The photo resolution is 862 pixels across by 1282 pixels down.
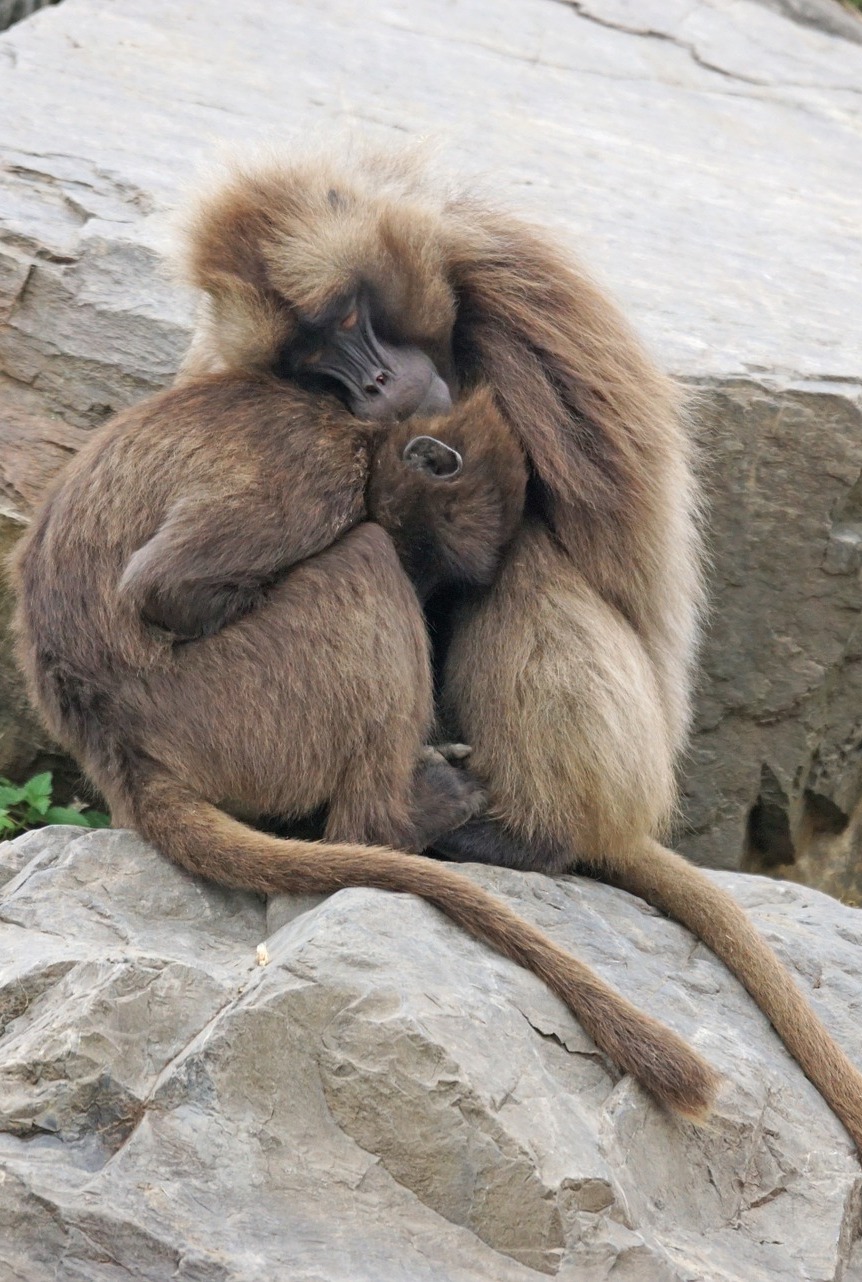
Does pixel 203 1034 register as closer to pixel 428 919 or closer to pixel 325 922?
pixel 325 922

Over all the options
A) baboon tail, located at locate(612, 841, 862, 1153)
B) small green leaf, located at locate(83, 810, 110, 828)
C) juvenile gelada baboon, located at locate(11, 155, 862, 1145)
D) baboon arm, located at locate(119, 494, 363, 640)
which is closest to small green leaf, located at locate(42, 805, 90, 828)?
small green leaf, located at locate(83, 810, 110, 828)

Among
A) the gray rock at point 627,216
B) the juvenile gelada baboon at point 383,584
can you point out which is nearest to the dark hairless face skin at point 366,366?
the juvenile gelada baboon at point 383,584

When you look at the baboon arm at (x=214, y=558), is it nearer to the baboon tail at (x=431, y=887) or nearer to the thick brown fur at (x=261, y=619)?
the thick brown fur at (x=261, y=619)

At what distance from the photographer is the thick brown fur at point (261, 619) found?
149 inches

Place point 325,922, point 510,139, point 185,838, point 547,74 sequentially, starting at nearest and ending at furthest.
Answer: point 325,922 → point 185,838 → point 510,139 → point 547,74

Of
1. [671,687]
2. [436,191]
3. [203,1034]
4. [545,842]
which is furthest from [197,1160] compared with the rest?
[436,191]

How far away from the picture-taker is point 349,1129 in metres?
3.18

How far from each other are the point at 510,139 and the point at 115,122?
1.97 meters

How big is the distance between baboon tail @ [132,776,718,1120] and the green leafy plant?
Result: 54.9 inches

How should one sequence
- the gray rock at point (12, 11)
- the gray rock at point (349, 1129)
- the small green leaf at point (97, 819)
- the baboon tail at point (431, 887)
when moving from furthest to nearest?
the gray rock at point (12, 11) < the small green leaf at point (97, 819) < the baboon tail at point (431, 887) < the gray rock at point (349, 1129)

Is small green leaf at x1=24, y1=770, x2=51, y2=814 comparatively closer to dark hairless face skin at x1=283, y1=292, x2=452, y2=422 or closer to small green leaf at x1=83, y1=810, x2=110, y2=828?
small green leaf at x1=83, y1=810, x2=110, y2=828

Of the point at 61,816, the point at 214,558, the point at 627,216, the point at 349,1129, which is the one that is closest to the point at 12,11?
the point at 627,216

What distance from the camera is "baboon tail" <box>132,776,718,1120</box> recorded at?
345 cm

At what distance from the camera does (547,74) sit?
9047 mm
